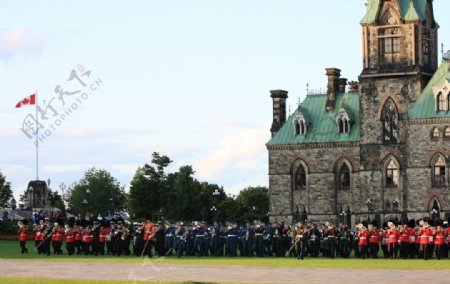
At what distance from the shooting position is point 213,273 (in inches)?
1882

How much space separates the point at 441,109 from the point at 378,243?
39428mm

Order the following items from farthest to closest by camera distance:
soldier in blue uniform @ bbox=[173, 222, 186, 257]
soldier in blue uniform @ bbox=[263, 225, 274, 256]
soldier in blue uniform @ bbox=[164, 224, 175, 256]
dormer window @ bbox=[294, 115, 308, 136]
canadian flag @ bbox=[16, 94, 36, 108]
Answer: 1. dormer window @ bbox=[294, 115, 308, 136]
2. canadian flag @ bbox=[16, 94, 36, 108]
3. soldier in blue uniform @ bbox=[263, 225, 274, 256]
4. soldier in blue uniform @ bbox=[164, 224, 175, 256]
5. soldier in blue uniform @ bbox=[173, 222, 186, 257]

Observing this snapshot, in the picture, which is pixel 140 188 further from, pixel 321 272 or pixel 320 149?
pixel 321 272

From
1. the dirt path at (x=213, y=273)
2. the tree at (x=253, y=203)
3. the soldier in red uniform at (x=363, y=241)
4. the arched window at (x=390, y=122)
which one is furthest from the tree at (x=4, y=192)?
the dirt path at (x=213, y=273)

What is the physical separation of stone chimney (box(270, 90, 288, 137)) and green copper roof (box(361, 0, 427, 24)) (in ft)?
43.2

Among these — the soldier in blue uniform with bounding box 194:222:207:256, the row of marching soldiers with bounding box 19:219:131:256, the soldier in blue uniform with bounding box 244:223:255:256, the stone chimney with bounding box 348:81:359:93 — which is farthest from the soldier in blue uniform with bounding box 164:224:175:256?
the stone chimney with bounding box 348:81:359:93

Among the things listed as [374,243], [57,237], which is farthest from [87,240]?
[374,243]

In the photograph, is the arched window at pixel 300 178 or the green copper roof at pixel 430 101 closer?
the green copper roof at pixel 430 101

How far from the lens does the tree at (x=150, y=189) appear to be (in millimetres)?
141750

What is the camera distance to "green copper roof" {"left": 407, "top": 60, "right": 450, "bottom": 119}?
102250 mm

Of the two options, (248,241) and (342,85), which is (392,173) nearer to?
(342,85)

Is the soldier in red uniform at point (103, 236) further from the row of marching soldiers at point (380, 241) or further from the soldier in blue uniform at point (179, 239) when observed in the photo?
the row of marching soldiers at point (380, 241)

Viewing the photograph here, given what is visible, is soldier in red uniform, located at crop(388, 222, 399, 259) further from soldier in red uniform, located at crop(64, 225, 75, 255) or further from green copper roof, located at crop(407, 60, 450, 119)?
green copper roof, located at crop(407, 60, 450, 119)

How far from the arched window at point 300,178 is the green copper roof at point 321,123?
2231 mm
